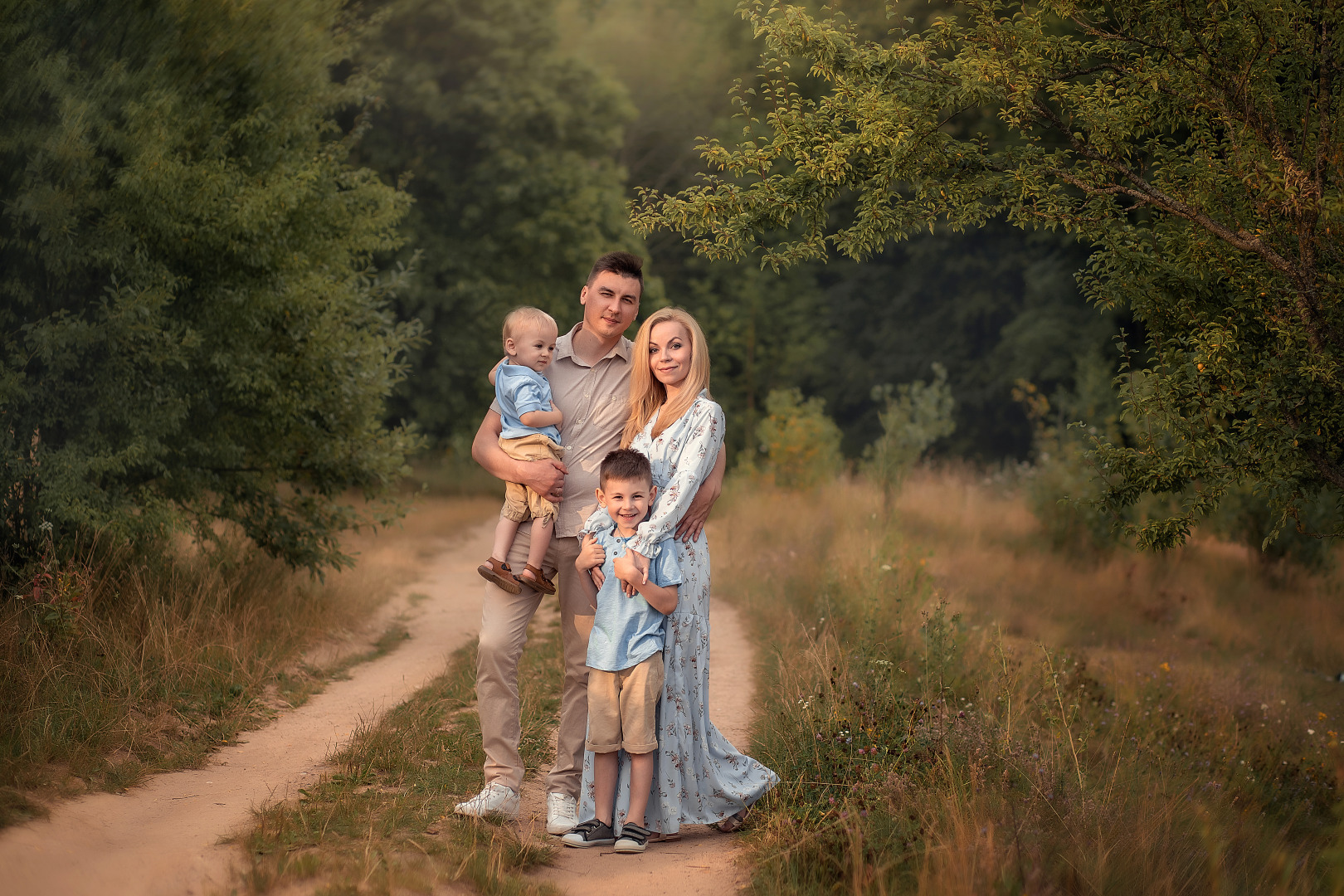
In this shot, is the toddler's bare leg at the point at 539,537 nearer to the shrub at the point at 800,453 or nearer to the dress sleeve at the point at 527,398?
the dress sleeve at the point at 527,398

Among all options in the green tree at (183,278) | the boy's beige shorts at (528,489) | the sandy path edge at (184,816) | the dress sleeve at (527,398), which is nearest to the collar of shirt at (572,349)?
the dress sleeve at (527,398)

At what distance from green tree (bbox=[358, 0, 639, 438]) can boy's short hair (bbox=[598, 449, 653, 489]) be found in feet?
60.4

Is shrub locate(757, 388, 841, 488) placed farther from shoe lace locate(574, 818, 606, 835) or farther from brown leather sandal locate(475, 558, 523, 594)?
shoe lace locate(574, 818, 606, 835)

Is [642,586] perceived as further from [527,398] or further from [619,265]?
[619,265]

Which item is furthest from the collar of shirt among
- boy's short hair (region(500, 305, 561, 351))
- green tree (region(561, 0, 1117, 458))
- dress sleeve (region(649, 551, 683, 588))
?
green tree (region(561, 0, 1117, 458))

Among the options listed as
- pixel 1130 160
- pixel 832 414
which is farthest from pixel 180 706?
pixel 832 414

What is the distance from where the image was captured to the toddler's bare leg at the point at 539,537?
4684mm

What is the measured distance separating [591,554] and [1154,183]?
4093 millimetres

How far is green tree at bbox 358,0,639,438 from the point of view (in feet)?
72.6

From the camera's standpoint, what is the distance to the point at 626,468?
4273 mm

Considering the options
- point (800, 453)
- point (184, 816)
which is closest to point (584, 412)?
point (184, 816)

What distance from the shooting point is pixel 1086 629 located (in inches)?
449

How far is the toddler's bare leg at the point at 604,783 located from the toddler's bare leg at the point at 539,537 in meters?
0.82

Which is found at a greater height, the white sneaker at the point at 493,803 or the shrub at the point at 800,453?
the shrub at the point at 800,453
